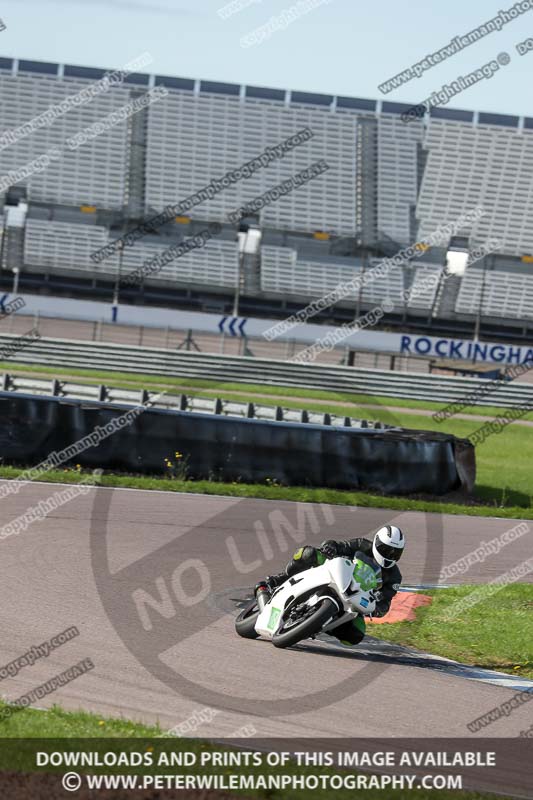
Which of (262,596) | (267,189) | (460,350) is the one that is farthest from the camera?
(267,189)

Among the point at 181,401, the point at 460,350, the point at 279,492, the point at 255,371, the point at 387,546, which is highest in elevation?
the point at 387,546

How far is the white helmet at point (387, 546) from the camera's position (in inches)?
344

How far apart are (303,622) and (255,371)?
83.4 ft

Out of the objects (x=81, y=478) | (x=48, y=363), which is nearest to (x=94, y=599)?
(x=81, y=478)

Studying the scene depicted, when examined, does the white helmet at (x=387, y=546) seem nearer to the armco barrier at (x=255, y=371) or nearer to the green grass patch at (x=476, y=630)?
the green grass patch at (x=476, y=630)

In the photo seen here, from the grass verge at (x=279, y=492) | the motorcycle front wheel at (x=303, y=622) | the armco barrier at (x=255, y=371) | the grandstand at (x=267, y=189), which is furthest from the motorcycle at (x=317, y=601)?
the grandstand at (x=267, y=189)

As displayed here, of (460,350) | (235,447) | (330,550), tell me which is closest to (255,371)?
(460,350)

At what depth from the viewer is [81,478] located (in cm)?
1639

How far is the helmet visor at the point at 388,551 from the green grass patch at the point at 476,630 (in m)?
1.14

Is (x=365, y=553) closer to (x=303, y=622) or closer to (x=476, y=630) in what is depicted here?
(x=303, y=622)

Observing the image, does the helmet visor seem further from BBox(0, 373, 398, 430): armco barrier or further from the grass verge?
BBox(0, 373, 398, 430): armco barrier

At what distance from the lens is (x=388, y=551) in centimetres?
880

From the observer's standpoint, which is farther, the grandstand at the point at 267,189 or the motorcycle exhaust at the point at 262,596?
the grandstand at the point at 267,189

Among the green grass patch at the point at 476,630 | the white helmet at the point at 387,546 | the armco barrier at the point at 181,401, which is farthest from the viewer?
the armco barrier at the point at 181,401
